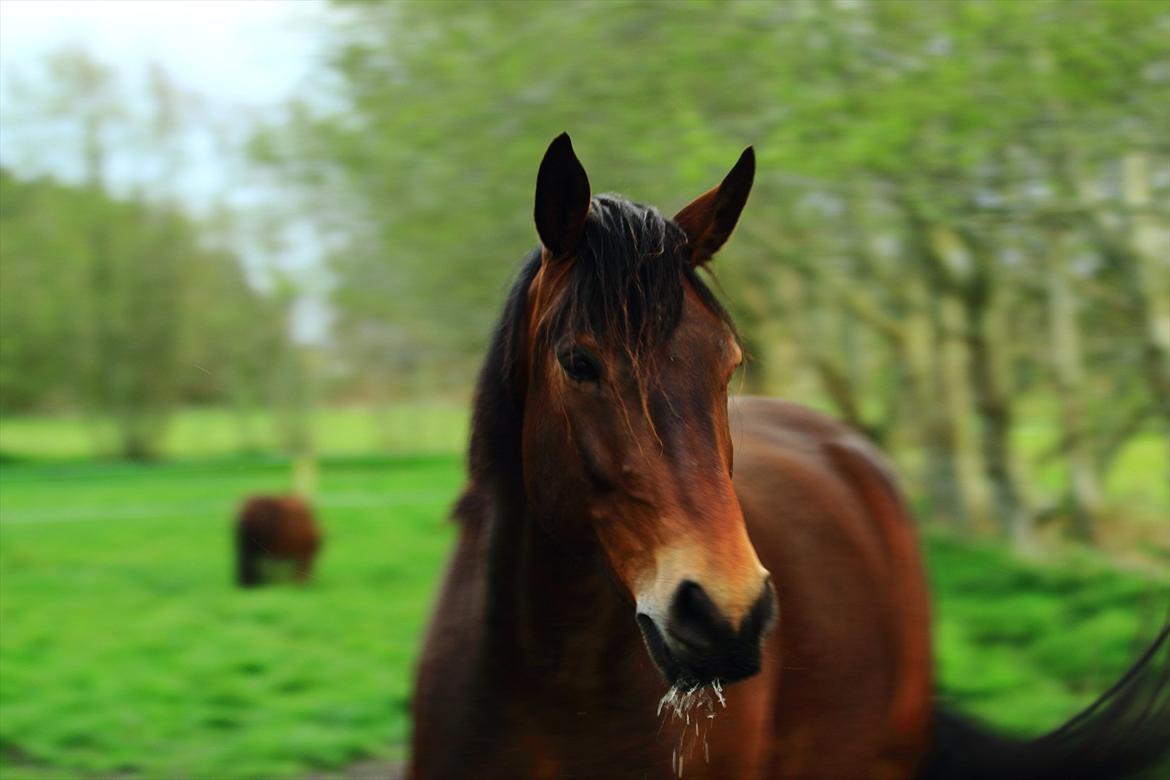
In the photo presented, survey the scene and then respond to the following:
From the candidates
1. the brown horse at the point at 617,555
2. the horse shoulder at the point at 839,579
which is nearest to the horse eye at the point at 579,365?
the brown horse at the point at 617,555

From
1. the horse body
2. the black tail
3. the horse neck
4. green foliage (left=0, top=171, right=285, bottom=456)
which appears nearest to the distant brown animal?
the black tail

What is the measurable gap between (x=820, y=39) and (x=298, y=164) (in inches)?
172

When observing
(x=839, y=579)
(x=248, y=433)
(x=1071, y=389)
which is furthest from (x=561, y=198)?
(x=248, y=433)

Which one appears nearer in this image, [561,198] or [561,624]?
[561,198]

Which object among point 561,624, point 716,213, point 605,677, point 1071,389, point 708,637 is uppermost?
point 716,213

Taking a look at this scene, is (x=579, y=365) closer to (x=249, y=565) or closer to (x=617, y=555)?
(x=617, y=555)

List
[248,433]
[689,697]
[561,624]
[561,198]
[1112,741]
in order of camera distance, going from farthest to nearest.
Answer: [248,433] < [1112,741] < [561,624] < [561,198] < [689,697]

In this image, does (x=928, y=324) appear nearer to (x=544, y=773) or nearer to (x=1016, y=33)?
(x=1016, y=33)

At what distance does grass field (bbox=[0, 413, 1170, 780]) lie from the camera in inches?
189

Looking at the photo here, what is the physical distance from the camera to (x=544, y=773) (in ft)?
6.97

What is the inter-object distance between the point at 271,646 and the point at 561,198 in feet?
16.7

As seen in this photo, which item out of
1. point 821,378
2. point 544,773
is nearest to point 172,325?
point 821,378

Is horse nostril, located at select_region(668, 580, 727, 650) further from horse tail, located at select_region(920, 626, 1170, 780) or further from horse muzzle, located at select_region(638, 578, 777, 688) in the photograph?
horse tail, located at select_region(920, 626, 1170, 780)

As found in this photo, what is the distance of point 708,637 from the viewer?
1.65 m
